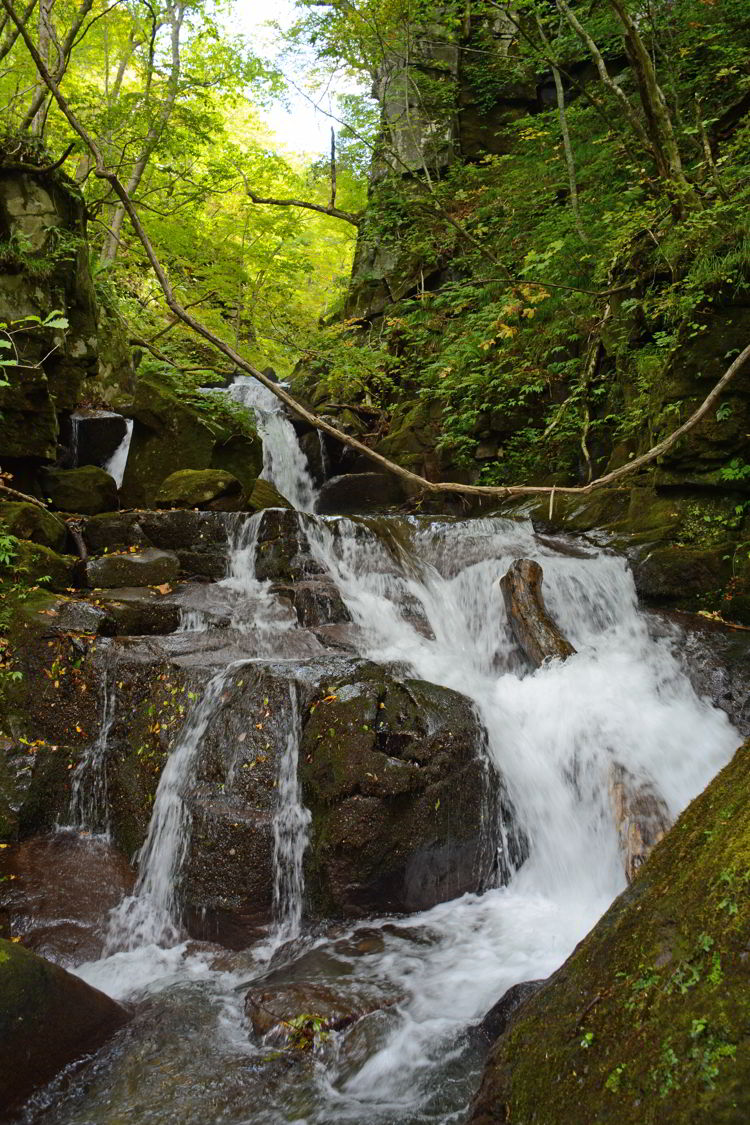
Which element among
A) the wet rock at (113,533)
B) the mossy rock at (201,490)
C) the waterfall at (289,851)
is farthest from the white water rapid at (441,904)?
the wet rock at (113,533)

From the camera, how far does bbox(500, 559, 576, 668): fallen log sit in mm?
6902

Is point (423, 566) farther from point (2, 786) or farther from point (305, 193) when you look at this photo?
point (305, 193)

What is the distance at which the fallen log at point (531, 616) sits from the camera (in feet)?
22.6

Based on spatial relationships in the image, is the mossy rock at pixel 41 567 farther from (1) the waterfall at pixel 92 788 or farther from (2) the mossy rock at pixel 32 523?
(1) the waterfall at pixel 92 788

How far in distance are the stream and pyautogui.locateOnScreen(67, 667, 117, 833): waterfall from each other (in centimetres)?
2

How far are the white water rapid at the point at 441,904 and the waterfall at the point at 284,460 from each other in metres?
5.42

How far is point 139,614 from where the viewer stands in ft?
20.9

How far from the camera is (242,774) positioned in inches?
185

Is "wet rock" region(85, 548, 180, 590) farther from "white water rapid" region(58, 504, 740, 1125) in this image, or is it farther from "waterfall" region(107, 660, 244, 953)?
"waterfall" region(107, 660, 244, 953)

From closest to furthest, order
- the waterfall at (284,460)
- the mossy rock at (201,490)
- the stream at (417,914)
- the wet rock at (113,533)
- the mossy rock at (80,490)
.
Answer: the stream at (417,914), the wet rock at (113,533), the mossy rock at (80,490), the mossy rock at (201,490), the waterfall at (284,460)

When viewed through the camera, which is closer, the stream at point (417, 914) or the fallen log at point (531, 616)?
the stream at point (417, 914)

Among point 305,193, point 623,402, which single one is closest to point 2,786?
point 623,402

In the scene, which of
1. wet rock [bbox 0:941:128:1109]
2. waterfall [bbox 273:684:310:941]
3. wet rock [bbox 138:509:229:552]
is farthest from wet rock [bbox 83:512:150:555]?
wet rock [bbox 0:941:128:1109]

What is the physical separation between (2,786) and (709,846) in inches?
196
